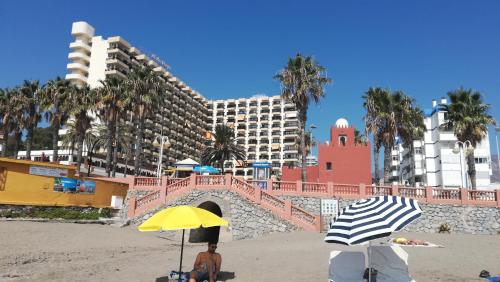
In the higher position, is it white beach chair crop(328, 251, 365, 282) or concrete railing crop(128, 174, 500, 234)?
concrete railing crop(128, 174, 500, 234)

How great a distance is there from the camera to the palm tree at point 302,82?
35.8 m

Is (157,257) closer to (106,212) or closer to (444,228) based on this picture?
(106,212)

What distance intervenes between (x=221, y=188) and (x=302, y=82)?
48.2ft

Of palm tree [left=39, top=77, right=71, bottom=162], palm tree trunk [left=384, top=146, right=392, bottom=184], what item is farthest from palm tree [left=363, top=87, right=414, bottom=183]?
palm tree [left=39, top=77, right=71, bottom=162]

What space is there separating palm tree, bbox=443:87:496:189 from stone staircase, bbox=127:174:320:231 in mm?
15891

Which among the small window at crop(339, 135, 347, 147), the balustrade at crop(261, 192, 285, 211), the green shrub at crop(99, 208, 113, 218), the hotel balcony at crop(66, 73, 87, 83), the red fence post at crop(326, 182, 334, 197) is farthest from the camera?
the hotel balcony at crop(66, 73, 87, 83)

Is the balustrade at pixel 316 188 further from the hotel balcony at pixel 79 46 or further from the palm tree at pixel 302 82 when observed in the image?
the hotel balcony at pixel 79 46

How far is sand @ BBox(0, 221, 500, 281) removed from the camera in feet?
38.8

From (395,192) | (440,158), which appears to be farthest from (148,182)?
(440,158)

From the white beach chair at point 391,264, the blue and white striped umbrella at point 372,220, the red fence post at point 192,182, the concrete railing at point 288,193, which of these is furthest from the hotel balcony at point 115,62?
the blue and white striped umbrella at point 372,220

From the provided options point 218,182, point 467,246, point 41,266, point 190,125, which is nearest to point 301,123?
point 218,182

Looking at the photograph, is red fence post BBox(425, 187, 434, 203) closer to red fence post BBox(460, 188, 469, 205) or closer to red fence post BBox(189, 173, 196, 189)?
red fence post BBox(460, 188, 469, 205)

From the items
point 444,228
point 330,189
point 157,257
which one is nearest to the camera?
point 157,257

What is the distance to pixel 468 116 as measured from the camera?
31.6 m
